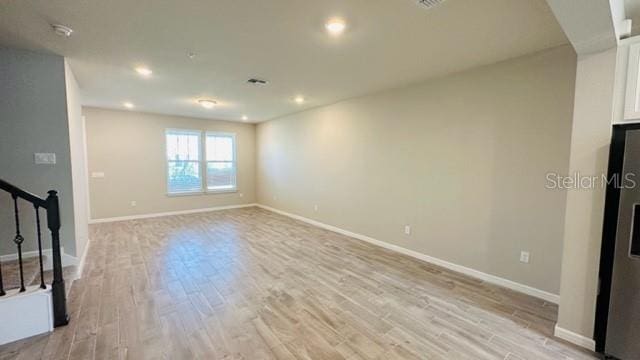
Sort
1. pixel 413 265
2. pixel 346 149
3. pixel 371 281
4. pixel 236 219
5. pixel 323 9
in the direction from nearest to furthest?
pixel 323 9
pixel 371 281
pixel 413 265
pixel 346 149
pixel 236 219

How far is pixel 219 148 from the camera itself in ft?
26.1

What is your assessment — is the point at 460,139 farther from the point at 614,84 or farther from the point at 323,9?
the point at 323,9

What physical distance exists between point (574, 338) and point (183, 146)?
7.95 metres

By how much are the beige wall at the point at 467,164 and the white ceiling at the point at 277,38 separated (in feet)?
1.03

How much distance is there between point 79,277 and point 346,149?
4.30m

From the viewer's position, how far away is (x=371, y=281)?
10.7 ft

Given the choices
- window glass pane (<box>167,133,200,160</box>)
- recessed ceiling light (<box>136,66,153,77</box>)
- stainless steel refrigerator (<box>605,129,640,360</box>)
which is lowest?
stainless steel refrigerator (<box>605,129,640,360</box>)

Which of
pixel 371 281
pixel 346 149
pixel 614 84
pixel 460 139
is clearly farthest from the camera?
pixel 346 149

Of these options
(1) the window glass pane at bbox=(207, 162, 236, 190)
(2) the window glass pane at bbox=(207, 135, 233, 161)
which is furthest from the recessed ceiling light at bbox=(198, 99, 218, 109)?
(1) the window glass pane at bbox=(207, 162, 236, 190)

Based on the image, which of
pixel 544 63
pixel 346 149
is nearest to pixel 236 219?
pixel 346 149

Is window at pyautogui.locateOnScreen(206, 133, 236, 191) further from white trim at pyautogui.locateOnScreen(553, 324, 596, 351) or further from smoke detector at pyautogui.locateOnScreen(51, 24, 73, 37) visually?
white trim at pyautogui.locateOnScreen(553, 324, 596, 351)

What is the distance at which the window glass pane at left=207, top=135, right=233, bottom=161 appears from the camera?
7742mm

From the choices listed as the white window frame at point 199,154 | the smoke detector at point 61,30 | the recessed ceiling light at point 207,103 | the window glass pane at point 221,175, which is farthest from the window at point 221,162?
the smoke detector at point 61,30

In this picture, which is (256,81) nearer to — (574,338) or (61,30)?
(61,30)
